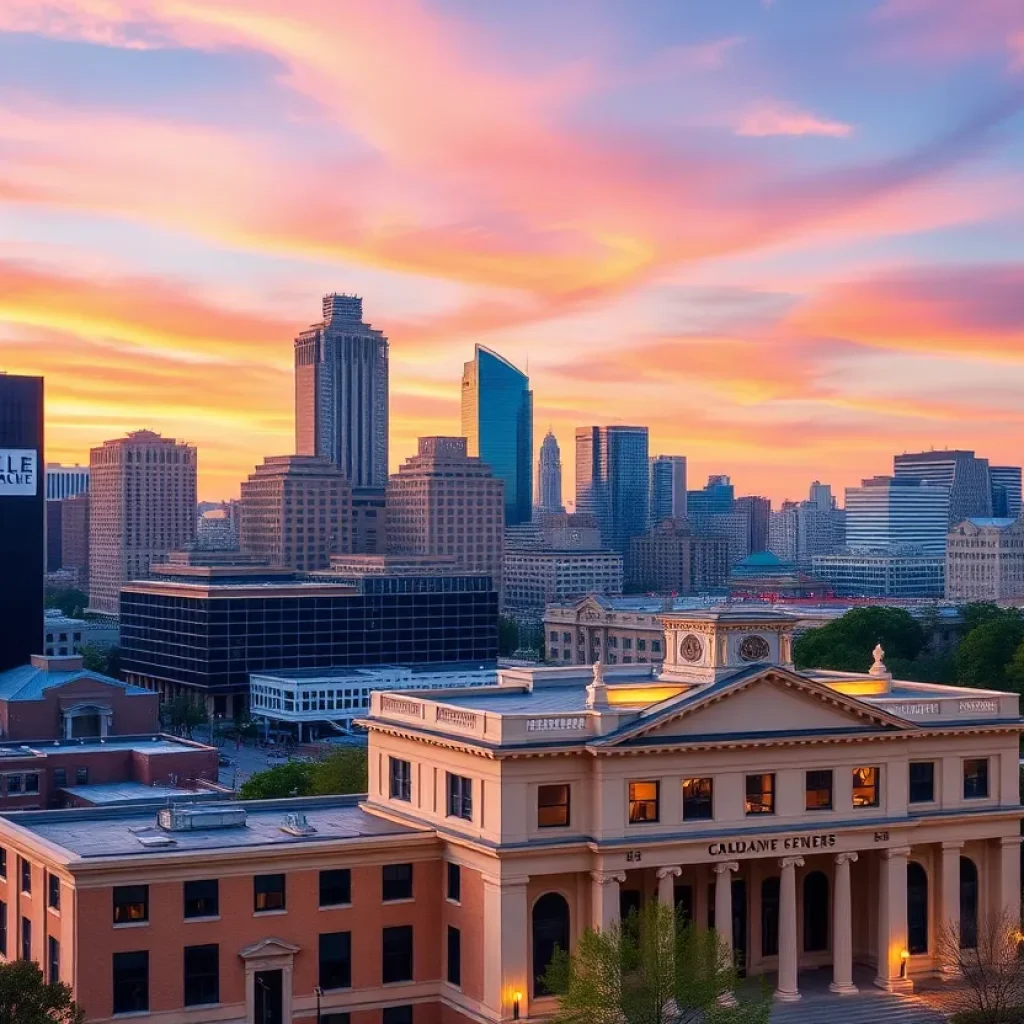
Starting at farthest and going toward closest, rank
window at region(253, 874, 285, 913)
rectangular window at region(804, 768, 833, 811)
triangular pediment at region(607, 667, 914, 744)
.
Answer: rectangular window at region(804, 768, 833, 811), triangular pediment at region(607, 667, 914, 744), window at region(253, 874, 285, 913)

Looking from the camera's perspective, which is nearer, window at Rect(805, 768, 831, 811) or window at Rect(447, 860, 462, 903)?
window at Rect(447, 860, 462, 903)

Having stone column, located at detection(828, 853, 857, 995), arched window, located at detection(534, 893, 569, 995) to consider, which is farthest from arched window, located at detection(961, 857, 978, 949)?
arched window, located at detection(534, 893, 569, 995)

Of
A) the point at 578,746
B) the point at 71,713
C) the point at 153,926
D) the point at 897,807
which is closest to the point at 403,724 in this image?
the point at 578,746

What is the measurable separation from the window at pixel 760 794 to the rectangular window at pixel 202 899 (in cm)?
2082

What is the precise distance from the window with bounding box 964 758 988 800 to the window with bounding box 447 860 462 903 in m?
22.4

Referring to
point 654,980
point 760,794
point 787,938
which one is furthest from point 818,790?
point 654,980

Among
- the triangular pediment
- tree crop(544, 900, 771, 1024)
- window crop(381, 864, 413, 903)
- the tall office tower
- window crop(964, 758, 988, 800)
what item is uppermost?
the tall office tower

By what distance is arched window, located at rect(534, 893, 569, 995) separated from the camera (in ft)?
212

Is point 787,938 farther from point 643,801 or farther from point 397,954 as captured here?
point 397,954

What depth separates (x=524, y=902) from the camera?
2505 inches

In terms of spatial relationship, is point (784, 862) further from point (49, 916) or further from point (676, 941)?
point (49, 916)

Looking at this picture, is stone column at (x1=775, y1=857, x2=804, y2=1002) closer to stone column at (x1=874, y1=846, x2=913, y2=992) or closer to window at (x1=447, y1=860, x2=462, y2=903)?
stone column at (x1=874, y1=846, x2=913, y2=992)

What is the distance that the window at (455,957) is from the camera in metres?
66.0

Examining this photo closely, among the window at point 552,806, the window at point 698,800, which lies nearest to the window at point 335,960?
the window at point 552,806
